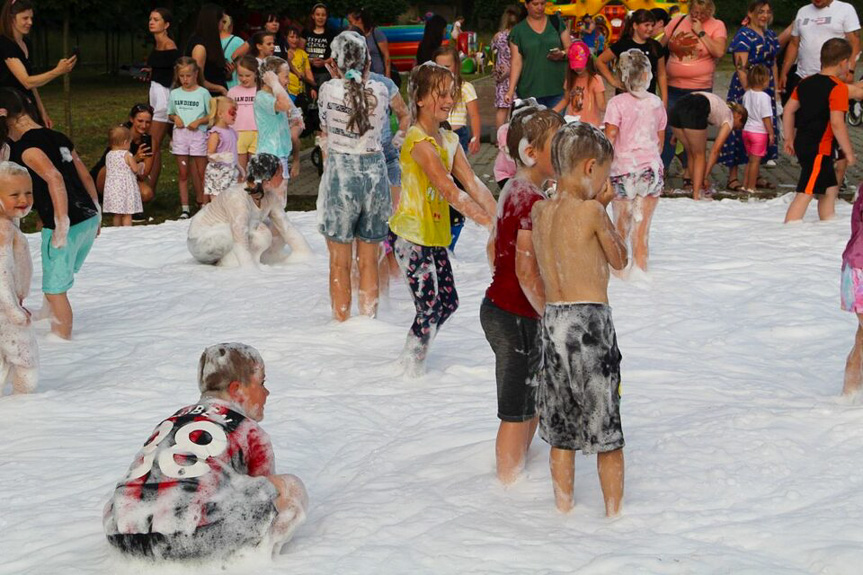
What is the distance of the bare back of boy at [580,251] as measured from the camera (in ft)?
14.5

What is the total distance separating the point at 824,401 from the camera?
6098 millimetres

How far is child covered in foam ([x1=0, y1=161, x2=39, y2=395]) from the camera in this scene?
615 centimetres

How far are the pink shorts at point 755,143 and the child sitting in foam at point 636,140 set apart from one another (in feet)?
13.2

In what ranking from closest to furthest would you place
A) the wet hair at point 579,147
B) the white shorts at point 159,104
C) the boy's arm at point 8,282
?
the wet hair at point 579,147 → the boy's arm at point 8,282 → the white shorts at point 159,104

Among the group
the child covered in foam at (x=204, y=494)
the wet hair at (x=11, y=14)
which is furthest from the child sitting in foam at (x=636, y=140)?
the child covered in foam at (x=204, y=494)

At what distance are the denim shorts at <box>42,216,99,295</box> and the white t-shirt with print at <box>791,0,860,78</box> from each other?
810 centimetres

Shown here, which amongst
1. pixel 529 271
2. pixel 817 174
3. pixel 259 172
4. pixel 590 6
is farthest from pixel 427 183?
pixel 590 6

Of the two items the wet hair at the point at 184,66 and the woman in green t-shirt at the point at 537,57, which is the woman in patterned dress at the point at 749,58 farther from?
the wet hair at the point at 184,66

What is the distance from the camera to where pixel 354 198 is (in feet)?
24.5

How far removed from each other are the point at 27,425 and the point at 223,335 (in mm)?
1928

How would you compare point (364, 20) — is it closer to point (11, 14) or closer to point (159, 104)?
point (159, 104)

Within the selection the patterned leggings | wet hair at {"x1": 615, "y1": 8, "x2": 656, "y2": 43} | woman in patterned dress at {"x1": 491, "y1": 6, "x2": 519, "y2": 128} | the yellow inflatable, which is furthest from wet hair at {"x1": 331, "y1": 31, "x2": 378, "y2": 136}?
the yellow inflatable

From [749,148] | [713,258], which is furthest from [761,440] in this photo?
[749,148]

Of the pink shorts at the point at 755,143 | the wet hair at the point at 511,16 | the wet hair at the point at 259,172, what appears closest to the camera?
the wet hair at the point at 259,172
